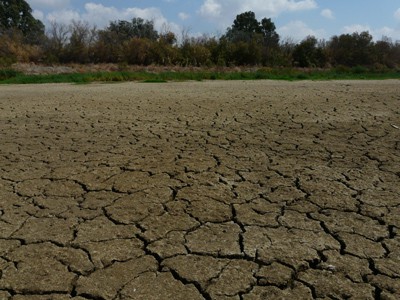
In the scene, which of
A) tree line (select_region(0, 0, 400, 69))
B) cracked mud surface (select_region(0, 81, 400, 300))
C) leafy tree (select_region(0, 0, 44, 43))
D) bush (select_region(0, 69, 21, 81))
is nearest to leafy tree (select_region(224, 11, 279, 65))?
tree line (select_region(0, 0, 400, 69))

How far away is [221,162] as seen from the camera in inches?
147

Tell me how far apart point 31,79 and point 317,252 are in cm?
1310

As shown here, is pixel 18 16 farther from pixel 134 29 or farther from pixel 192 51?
pixel 192 51

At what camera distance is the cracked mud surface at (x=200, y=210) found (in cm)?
191

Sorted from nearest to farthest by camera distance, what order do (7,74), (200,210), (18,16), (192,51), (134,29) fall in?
1. (200,210)
2. (7,74)
3. (192,51)
4. (134,29)
5. (18,16)

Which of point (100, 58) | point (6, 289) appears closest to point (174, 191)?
point (6, 289)

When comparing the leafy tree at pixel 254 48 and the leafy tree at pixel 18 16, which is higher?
the leafy tree at pixel 18 16

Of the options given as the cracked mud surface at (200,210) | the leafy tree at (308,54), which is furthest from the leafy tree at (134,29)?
the cracked mud surface at (200,210)

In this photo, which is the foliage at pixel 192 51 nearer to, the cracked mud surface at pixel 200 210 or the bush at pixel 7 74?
the bush at pixel 7 74

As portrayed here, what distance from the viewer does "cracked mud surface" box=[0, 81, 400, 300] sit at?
1914mm

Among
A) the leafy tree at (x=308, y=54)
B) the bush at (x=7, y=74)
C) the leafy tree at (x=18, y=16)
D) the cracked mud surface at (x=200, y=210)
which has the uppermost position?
the leafy tree at (x=18, y=16)

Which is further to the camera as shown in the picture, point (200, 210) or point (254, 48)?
point (254, 48)

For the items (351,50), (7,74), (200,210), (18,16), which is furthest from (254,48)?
(18,16)

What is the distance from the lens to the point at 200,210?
2.69m
